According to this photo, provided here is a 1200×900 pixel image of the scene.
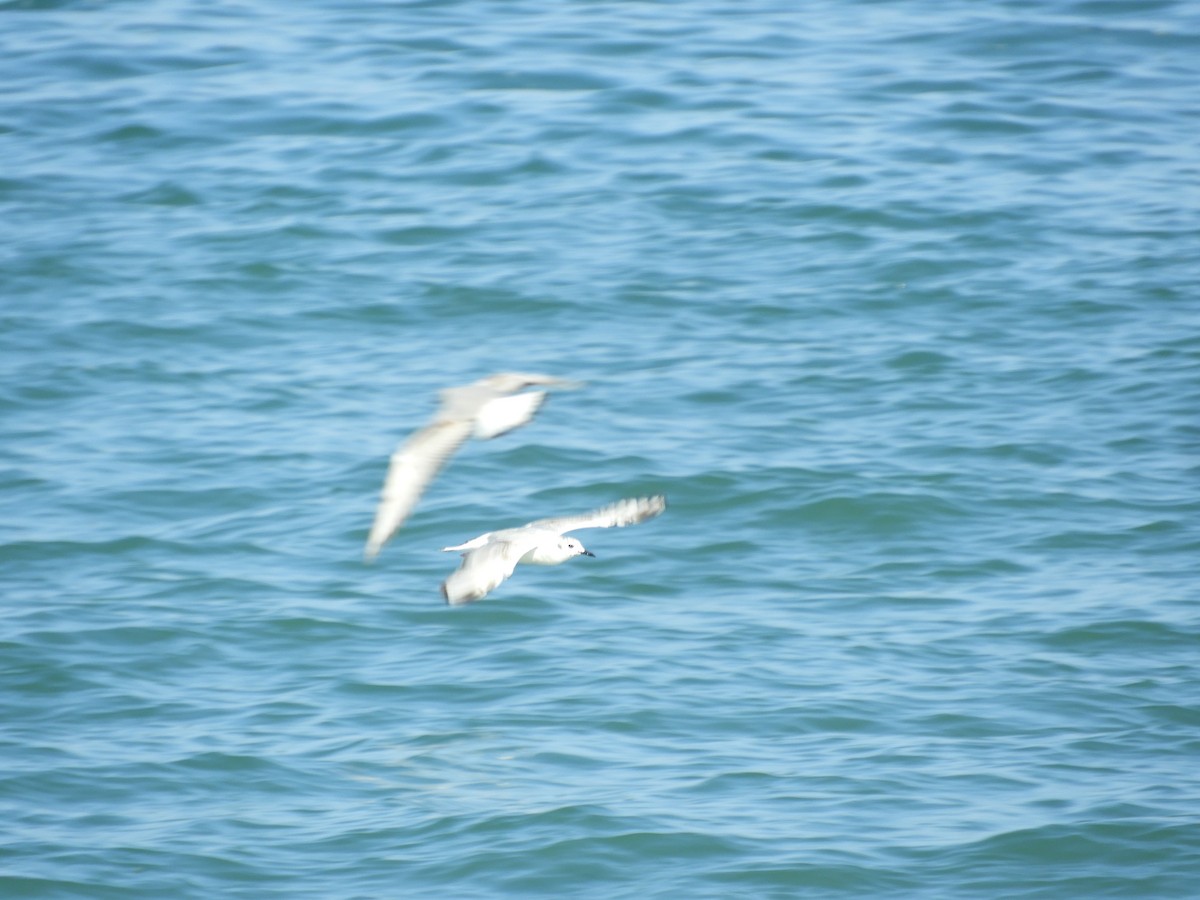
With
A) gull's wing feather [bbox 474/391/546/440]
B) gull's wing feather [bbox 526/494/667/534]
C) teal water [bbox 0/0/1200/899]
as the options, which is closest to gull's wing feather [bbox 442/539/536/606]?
gull's wing feather [bbox 526/494/667/534]

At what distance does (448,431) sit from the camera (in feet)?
25.8

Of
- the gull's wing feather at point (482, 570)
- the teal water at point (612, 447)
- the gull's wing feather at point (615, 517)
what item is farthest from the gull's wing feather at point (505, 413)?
the teal water at point (612, 447)

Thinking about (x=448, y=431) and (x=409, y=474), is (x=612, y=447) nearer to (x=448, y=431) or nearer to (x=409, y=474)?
(x=448, y=431)

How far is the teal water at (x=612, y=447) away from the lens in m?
7.85

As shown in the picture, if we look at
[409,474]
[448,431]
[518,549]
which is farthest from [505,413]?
[518,549]

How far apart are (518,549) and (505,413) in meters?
0.91

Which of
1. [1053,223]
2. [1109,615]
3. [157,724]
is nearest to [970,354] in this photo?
[1053,223]

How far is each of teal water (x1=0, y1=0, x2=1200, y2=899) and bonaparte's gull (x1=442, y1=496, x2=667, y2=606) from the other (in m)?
1.15

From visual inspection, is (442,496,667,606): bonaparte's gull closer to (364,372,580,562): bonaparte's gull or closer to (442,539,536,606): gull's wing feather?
(442,539,536,606): gull's wing feather

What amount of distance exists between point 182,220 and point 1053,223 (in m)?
6.51

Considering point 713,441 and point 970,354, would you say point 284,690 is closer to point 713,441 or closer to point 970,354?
point 713,441

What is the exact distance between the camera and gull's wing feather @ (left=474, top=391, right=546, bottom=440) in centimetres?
790

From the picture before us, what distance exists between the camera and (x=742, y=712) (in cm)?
850

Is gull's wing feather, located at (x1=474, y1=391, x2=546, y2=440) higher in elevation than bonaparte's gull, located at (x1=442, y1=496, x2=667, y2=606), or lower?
higher
